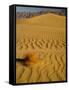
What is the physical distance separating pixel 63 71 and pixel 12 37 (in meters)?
0.59

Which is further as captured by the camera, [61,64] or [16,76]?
[61,64]

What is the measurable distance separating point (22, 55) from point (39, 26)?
306mm

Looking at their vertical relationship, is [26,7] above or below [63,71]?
above

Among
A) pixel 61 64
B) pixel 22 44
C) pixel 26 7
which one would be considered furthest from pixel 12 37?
pixel 61 64

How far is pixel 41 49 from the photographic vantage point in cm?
281

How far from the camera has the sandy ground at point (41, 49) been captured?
272cm

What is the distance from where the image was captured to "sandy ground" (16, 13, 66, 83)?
2725 millimetres

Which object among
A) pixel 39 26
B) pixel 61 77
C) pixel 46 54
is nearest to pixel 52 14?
pixel 39 26
